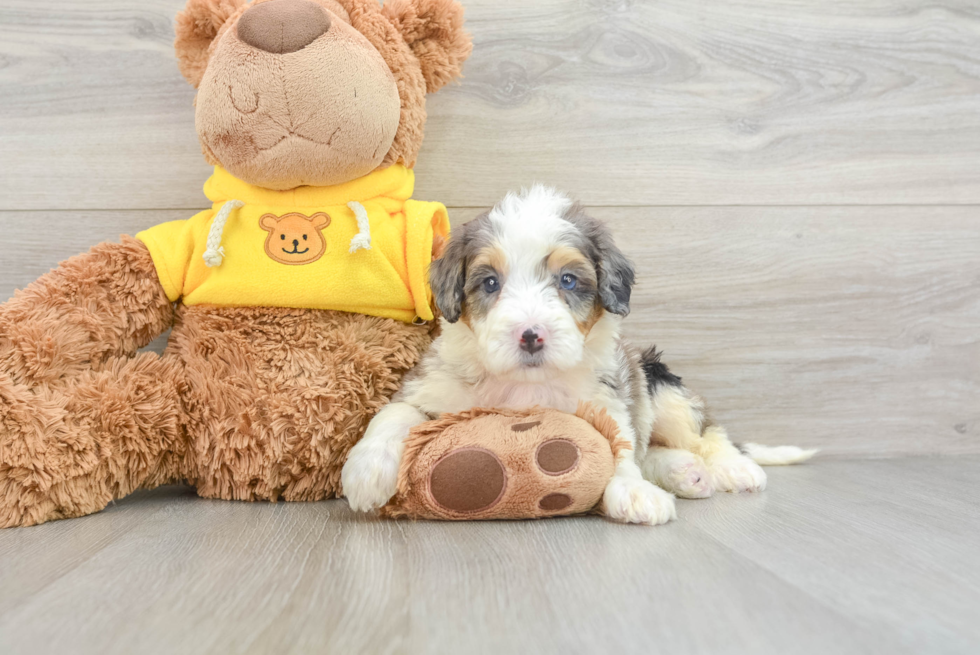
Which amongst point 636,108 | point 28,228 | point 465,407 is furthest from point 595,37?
point 28,228

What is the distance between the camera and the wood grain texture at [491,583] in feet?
3.33

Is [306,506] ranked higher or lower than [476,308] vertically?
lower

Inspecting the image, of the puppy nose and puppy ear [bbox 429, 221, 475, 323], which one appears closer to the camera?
the puppy nose

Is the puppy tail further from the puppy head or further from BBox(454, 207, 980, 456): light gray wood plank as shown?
the puppy head

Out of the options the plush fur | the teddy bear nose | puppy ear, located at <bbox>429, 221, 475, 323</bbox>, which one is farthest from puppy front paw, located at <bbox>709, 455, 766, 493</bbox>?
the teddy bear nose

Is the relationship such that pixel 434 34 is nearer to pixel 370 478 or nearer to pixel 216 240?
pixel 216 240

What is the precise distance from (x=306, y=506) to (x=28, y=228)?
1.38 metres

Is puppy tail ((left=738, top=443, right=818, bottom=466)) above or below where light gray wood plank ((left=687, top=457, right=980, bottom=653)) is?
below

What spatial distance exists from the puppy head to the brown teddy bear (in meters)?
0.23

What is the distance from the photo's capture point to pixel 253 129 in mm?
1835

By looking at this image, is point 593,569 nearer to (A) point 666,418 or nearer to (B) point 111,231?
(A) point 666,418

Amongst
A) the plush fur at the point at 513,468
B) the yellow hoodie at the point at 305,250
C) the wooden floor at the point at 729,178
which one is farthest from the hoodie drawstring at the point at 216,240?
the plush fur at the point at 513,468

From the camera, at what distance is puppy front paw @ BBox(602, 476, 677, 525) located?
1604mm

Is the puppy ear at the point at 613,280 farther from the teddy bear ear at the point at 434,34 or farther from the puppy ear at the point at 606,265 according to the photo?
the teddy bear ear at the point at 434,34
